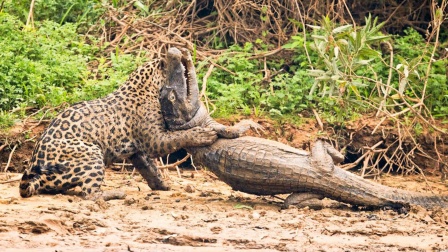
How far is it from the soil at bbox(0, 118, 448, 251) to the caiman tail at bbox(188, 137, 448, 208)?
0.48 feet

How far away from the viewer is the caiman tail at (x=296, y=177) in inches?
322

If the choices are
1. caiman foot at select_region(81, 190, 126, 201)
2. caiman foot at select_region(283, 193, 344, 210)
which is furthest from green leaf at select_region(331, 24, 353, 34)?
caiman foot at select_region(81, 190, 126, 201)

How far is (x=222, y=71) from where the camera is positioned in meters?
11.9

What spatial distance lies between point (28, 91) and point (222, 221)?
424 centimetres

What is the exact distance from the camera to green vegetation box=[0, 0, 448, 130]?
35.7 ft

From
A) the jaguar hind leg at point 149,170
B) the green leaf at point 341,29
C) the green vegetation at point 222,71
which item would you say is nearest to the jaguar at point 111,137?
the jaguar hind leg at point 149,170

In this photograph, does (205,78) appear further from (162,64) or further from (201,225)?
(201,225)

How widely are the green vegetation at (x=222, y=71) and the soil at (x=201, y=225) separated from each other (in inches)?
80.4

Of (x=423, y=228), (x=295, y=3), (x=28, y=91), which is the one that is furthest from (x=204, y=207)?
(x=295, y=3)

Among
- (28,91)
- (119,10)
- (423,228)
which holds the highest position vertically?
(119,10)

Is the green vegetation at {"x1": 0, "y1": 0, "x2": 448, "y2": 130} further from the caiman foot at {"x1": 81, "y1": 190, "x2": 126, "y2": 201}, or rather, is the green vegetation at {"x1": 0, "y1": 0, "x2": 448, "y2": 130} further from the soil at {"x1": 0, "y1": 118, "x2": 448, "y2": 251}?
the caiman foot at {"x1": 81, "y1": 190, "x2": 126, "y2": 201}

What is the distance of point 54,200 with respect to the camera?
817cm

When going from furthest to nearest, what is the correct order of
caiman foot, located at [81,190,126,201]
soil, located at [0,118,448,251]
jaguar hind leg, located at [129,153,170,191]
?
jaguar hind leg, located at [129,153,170,191], caiman foot, located at [81,190,126,201], soil, located at [0,118,448,251]

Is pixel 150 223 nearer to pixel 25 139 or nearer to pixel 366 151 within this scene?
pixel 25 139
